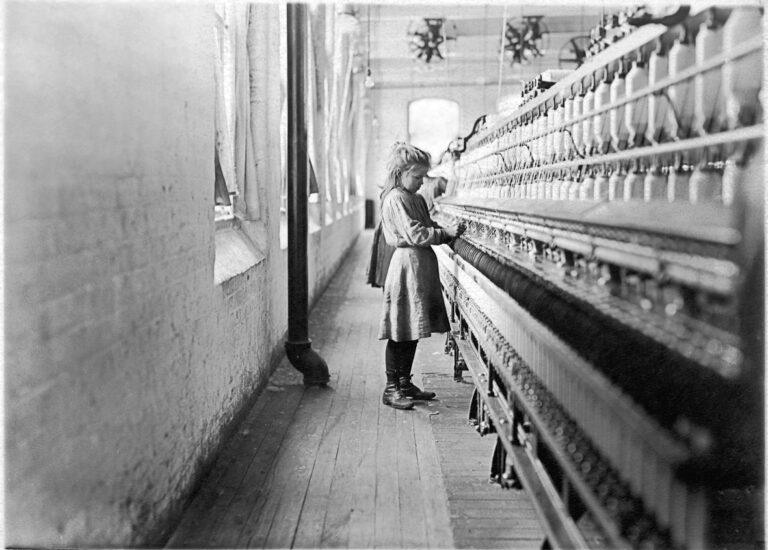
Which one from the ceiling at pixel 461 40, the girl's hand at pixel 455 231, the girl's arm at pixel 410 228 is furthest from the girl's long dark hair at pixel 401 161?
the ceiling at pixel 461 40

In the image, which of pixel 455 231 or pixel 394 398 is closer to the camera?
pixel 455 231

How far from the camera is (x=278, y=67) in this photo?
5.30 meters

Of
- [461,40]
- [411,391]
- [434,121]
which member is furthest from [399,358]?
[434,121]

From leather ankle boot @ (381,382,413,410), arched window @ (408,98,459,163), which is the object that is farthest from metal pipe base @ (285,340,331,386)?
arched window @ (408,98,459,163)

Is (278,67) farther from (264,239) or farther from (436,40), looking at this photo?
(436,40)

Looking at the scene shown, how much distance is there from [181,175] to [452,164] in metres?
4.79

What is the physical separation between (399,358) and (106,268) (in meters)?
2.57

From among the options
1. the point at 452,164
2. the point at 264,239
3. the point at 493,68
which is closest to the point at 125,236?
the point at 264,239

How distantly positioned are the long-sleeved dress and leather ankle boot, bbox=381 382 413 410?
1.10 feet

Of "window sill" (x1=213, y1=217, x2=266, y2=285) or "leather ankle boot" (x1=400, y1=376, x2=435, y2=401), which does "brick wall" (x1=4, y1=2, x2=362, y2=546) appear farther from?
"leather ankle boot" (x1=400, y1=376, x2=435, y2=401)

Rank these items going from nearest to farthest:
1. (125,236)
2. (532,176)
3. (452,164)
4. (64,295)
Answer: (64,295), (125,236), (532,176), (452,164)

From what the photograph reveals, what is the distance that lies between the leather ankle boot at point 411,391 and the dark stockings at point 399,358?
0.04m

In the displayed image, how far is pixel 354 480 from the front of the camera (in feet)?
10.8

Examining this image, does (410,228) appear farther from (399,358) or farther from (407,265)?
(399,358)
